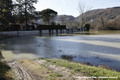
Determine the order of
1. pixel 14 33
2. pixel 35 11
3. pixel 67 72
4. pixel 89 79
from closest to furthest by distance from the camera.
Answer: pixel 89 79, pixel 67 72, pixel 14 33, pixel 35 11

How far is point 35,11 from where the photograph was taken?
29.8 meters

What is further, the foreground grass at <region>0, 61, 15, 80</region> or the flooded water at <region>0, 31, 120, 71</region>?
the flooded water at <region>0, 31, 120, 71</region>

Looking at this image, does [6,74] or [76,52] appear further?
[76,52]

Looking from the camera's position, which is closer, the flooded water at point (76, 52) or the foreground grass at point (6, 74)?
the foreground grass at point (6, 74)

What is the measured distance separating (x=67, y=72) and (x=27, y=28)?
26.0m

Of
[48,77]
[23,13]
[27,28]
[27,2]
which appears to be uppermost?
[27,2]

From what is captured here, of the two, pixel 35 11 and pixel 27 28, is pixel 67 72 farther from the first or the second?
pixel 35 11

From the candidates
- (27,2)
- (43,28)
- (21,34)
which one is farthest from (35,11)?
(21,34)

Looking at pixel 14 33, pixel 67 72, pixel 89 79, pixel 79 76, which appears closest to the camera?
pixel 89 79

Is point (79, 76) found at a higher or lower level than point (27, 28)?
lower

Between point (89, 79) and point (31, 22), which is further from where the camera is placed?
point (31, 22)

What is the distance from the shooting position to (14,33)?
69.1 ft

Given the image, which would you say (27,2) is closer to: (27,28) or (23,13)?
(23,13)

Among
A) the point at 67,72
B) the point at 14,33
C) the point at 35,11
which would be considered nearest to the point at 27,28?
the point at 35,11
